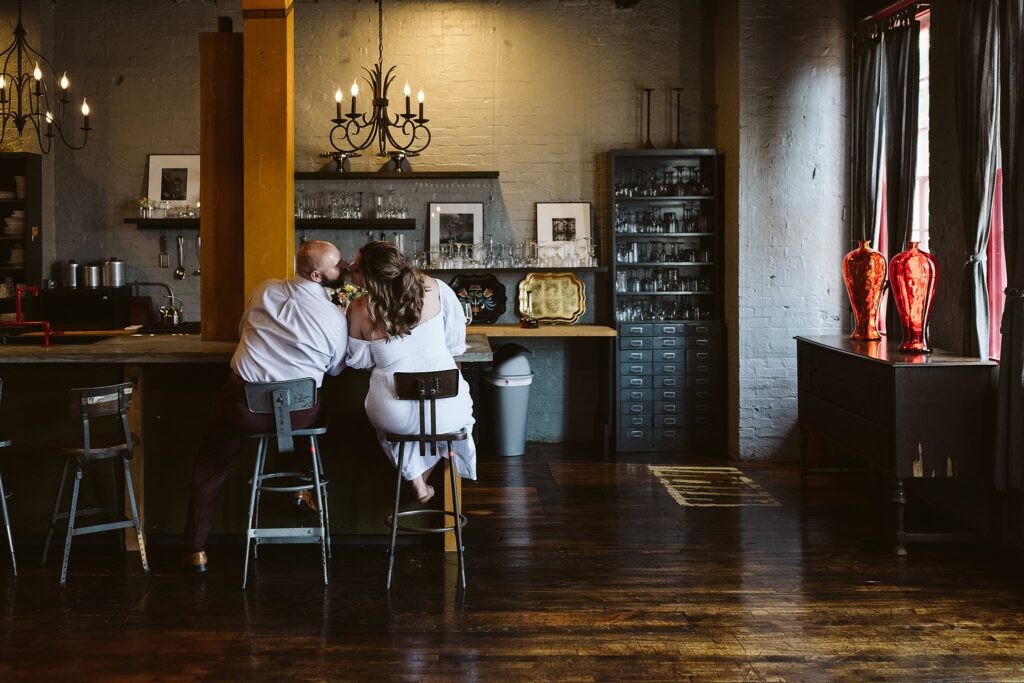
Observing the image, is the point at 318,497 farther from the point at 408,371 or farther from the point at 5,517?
the point at 5,517

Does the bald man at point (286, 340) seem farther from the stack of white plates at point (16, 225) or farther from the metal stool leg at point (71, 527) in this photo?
the stack of white plates at point (16, 225)

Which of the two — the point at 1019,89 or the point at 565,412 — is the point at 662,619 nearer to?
the point at 1019,89

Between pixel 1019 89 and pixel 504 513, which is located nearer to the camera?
pixel 1019 89

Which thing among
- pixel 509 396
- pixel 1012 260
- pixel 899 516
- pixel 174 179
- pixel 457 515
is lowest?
pixel 899 516

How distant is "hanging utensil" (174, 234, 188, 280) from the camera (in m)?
8.22

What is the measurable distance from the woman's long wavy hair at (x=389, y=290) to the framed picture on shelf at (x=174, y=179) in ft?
13.8

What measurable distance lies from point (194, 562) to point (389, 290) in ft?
5.50

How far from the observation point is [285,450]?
4508 millimetres

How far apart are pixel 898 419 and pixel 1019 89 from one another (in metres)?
→ 1.76

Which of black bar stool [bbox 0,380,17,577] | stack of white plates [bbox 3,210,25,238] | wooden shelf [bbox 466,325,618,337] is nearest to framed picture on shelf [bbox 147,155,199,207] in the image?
stack of white plates [bbox 3,210,25,238]

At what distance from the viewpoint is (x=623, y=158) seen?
809cm

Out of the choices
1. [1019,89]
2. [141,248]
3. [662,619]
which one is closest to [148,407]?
[662,619]

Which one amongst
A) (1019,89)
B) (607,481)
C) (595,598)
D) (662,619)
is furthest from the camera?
(607,481)

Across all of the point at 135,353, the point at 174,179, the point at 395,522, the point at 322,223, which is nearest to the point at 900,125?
the point at 395,522
